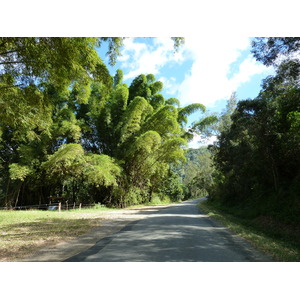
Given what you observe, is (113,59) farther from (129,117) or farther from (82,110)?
(82,110)

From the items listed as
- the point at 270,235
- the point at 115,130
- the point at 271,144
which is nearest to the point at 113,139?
the point at 115,130

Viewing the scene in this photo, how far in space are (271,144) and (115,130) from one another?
9189mm

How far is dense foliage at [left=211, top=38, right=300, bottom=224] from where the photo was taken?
5.58 m

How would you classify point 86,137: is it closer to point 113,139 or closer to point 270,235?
point 113,139

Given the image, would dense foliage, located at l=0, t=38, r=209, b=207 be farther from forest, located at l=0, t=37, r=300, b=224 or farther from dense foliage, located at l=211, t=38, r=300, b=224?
dense foliage, located at l=211, t=38, r=300, b=224

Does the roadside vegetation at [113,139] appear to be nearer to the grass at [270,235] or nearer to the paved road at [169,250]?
the grass at [270,235]

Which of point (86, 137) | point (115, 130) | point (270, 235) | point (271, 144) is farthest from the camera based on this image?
point (86, 137)

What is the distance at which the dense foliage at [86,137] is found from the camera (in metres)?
5.44

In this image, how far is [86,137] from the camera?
16.8 meters

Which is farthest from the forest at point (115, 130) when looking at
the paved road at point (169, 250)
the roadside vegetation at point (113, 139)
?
the paved road at point (169, 250)

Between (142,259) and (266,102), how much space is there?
8.57 metres

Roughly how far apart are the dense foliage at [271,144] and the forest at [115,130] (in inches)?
1.4

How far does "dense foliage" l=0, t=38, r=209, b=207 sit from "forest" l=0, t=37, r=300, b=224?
0.15ft

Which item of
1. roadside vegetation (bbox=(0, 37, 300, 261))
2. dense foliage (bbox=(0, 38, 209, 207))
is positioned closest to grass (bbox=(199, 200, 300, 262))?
roadside vegetation (bbox=(0, 37, 300, 261))
